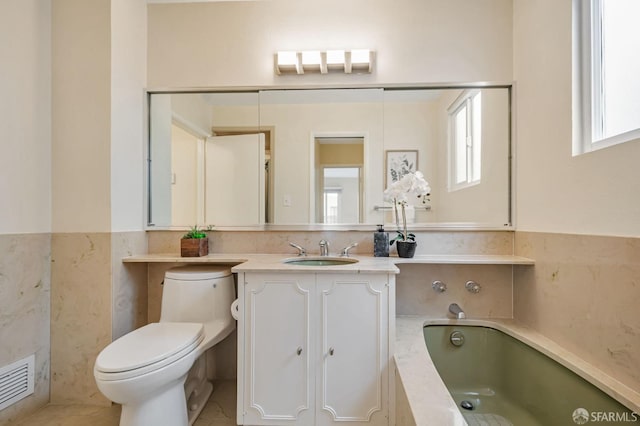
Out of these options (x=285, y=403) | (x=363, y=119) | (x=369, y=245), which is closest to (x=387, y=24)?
(x=363, y=119)

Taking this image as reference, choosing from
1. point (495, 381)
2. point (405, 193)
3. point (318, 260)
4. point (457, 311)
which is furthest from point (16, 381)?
point (495, 381)

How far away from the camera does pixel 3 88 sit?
1.39m

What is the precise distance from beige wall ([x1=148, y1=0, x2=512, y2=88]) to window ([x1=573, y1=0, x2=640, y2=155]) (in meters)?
0.54

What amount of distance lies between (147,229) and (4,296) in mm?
711

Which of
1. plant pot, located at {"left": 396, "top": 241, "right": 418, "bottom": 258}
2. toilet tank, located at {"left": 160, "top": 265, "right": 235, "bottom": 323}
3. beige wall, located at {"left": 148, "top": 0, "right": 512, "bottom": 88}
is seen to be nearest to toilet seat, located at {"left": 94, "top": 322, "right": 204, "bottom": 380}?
toilet tank, located at {"left": 160, "top": 265, "right": 235, "bottom": 323}

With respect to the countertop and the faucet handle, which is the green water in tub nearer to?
the countertop

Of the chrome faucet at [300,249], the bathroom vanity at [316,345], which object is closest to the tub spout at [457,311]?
the bathroom vanity at [316,345]

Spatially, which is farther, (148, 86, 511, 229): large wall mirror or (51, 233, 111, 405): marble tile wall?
(148, 86, 511, 229): large wall mirror

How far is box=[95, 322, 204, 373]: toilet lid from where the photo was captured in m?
1.14

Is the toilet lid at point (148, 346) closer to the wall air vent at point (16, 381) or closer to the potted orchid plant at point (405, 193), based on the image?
the wall air vent at point (16, 381)

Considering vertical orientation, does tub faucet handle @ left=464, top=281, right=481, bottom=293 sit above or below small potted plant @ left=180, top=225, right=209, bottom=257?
below

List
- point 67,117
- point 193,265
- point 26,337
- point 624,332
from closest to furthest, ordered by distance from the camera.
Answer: point 624,332, point 26,337, point 67,117, point 193,265

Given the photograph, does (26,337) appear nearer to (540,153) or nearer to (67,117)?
(67,117)

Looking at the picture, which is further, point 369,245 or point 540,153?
point 369,245
